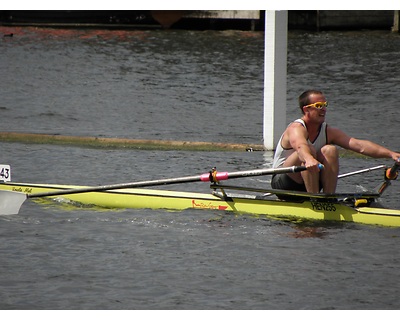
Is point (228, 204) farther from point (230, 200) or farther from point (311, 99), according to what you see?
point (311, 99)

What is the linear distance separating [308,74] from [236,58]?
3887 millimetres

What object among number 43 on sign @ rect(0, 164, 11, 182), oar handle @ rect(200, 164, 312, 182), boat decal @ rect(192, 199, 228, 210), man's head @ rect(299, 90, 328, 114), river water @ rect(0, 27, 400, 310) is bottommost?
river water @ rect(0, 27, 400, 310)

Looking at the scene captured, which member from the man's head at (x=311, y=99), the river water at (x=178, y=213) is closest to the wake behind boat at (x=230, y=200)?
the river water at (x=178, y=213)

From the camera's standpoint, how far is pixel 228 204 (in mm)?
10344

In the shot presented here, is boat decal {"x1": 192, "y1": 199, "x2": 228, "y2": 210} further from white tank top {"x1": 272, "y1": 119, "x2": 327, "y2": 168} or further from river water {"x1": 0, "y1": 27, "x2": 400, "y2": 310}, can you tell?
white tank top {"x1": 272, "y1": 119, "x2": 327, "y2": 168}

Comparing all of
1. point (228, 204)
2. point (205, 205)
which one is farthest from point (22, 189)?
point (228, 204)

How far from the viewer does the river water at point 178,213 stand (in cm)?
813

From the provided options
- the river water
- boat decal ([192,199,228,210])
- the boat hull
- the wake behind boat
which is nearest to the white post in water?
the river water

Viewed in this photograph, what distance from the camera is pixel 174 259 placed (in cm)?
909

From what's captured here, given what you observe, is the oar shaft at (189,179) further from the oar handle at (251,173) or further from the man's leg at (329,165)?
the man's leg at (329,165)

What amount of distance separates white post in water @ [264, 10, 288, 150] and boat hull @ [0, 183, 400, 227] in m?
3.39

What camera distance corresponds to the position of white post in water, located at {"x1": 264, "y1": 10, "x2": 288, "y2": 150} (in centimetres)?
1332

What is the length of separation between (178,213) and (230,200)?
2.01 ft

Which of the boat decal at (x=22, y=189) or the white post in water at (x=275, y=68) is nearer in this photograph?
the boat decal at (x=22, y=189)
